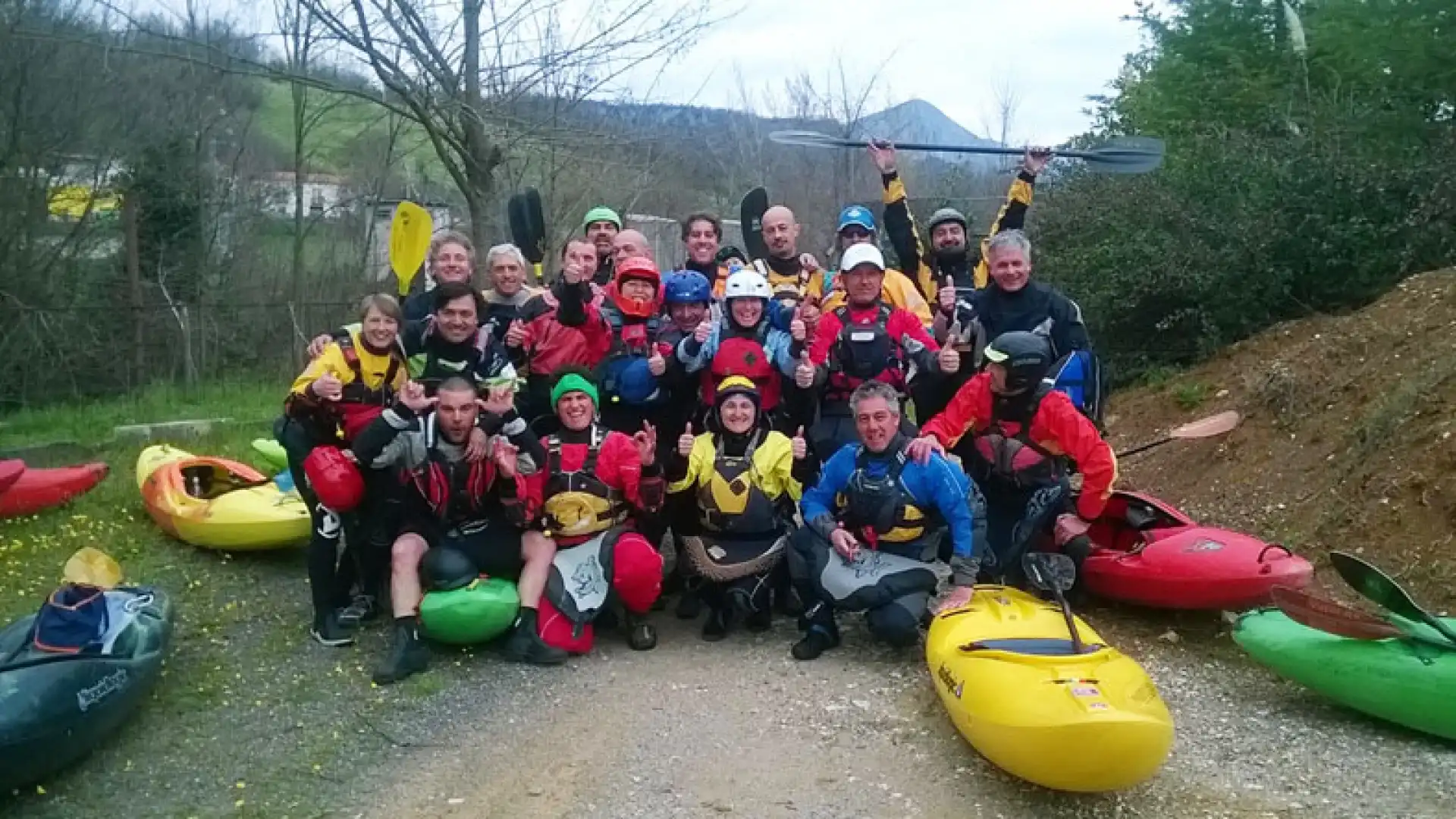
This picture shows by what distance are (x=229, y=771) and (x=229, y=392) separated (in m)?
9.25

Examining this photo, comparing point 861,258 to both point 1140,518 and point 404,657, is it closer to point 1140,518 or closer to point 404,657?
point 1140,518

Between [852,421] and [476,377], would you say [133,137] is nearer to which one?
[476,377]

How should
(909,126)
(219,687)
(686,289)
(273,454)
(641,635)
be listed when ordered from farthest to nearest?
(909,126)
(273,454)
(686,289)
(641,635)
(219,687)

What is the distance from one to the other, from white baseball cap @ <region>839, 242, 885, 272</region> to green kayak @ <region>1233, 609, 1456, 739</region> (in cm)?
238

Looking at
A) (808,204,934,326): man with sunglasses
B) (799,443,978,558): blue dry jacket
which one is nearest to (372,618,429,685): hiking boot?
(799,443,978,558): blue dry jacket

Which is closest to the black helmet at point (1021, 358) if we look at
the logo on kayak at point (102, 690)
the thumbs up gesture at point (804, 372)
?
the thumbs up gesture at point (804, 372)

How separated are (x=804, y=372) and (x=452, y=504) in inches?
70.0

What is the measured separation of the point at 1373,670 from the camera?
171 inches

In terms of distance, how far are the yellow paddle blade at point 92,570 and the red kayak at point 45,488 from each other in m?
2.95

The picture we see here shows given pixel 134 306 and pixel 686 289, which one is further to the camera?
pixel 134 306

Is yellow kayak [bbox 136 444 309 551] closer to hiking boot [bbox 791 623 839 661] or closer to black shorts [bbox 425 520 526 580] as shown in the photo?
black shorts [bbox 425 520 526 580]

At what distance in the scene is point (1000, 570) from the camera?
18.4 ft

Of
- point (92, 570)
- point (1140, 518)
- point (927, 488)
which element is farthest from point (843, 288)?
point (92, 570)

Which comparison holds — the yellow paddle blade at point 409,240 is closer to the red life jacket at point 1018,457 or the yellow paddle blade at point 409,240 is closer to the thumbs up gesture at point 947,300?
the thumbs up gesture at point 947,300
